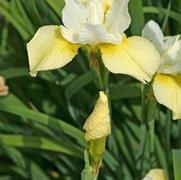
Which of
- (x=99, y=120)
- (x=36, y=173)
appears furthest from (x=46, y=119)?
(x=99, y=120)

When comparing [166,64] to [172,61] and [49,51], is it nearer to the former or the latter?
[172,61]

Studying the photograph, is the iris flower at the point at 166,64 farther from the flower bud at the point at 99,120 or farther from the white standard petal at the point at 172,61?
the flower bud at the point at 99,120

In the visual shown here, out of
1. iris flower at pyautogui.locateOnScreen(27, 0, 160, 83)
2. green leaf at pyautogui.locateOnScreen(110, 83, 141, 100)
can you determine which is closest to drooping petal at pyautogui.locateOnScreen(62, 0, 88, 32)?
iris flower at pyautogui.locateOnScreen(27, 0, 160, 83)

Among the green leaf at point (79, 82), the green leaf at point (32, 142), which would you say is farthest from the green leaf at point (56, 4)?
the green leaf at point (32, 142)

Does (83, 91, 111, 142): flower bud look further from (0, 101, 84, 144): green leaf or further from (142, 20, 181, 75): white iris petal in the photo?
(0, 101, 84, 144): green leaf

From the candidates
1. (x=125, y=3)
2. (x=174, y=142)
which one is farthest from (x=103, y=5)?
(x=174, y=142)

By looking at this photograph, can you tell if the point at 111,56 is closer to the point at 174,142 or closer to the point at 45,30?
the point at 45,30
